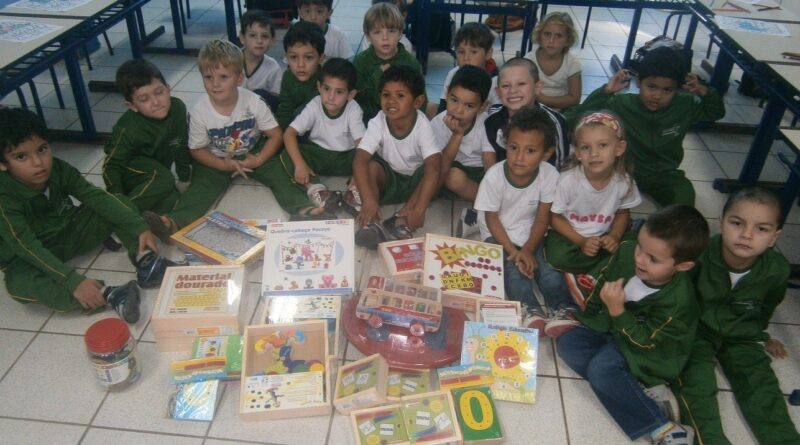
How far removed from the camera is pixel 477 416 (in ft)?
6.00

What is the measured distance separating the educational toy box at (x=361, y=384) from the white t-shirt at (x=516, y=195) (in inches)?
33.4

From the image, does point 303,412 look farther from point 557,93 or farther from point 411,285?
point 557,93

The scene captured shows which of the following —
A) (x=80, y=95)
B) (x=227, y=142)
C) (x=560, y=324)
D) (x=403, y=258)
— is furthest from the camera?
(x=80, y=95)

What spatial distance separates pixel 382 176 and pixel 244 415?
135 centimetres

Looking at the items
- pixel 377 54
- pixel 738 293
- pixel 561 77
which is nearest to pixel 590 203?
pixel 738 293

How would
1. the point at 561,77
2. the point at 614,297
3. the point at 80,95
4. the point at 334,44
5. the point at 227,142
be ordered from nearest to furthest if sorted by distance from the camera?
the point at 614,297 → the point at 227,142 → the point at 80,95 → the point at 561,77 → the point at 334,44

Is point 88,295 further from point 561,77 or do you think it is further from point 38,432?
point 561,77

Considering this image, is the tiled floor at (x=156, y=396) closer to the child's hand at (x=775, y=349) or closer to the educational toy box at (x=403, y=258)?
the child's hand at (x=775, y=349)

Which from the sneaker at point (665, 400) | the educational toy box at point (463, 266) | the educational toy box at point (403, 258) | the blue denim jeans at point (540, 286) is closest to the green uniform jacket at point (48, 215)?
the educational toy box at point (403, 258)

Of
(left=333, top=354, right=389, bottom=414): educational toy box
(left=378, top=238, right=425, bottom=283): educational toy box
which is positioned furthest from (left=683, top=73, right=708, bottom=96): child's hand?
(left=333, top=354, right=389, bottom=414): educational toy box

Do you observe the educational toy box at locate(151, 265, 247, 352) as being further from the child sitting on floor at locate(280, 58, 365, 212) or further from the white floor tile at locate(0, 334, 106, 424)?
the child sitting on floor at locate(280, 58, 365, 212)

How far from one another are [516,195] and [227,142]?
1425 millimetres

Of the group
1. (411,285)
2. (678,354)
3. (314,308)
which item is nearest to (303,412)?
(314,308)

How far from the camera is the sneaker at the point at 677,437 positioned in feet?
5.89
